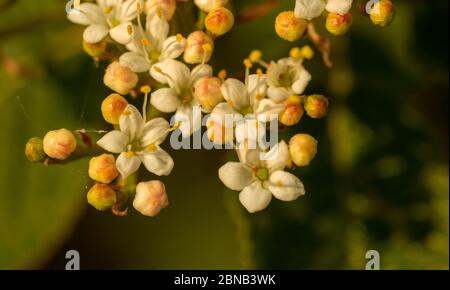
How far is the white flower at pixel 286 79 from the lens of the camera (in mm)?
1947

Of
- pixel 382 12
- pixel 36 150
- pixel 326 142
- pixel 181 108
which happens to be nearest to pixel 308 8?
pixel 382 12

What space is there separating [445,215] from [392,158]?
261mm

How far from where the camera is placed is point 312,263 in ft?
8.34

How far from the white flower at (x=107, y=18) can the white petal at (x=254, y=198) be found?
48cm

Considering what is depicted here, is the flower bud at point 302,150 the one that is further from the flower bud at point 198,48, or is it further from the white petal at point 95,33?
the white petal at point 95,33

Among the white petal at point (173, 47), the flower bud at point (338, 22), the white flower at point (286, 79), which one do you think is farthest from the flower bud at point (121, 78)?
the flower bud at point (338, 22)

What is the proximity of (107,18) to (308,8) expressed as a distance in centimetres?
52

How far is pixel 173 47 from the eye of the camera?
1.98 metres

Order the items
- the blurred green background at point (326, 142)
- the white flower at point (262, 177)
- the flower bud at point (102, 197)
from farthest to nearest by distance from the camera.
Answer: the blurred green background at point (326, 142) → the white flower at point (262, 177) → the flower bud at point (102, 197)

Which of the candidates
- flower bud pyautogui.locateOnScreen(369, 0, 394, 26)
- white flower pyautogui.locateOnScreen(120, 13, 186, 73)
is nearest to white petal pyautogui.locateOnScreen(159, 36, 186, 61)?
white flower pyautogui.locateOnScreen(120, 13, 186, 73)

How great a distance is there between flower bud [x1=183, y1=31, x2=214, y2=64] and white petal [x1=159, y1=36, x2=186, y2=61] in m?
0.02

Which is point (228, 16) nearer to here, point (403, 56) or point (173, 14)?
point (173, 14)

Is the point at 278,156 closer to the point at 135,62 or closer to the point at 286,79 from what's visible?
the point at 286,79
